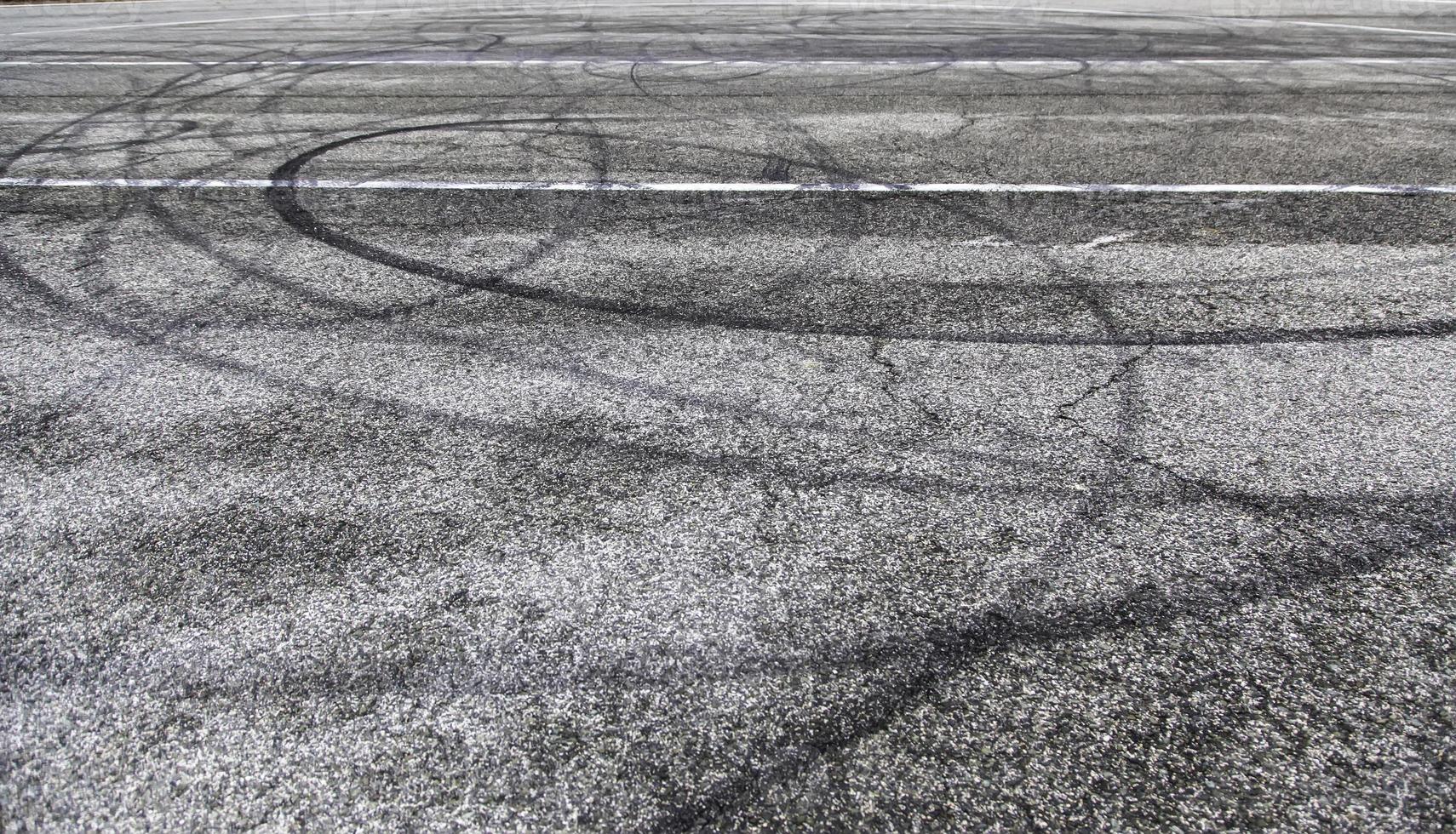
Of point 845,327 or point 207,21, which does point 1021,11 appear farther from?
point 845,327

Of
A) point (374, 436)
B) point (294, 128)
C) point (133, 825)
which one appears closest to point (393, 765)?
point (133, 825)

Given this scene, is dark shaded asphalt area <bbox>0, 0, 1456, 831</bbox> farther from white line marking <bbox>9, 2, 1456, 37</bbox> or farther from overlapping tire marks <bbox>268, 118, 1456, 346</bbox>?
white line marking <bbox>9, 2, 1456, 37</bbox>

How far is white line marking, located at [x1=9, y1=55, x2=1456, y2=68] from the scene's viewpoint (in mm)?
10820

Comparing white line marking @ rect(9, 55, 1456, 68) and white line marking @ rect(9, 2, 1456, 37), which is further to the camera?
white line marking @ rect(9, 2, 1456, 37)

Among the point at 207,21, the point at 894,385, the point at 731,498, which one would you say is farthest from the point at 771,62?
the point at 207,21

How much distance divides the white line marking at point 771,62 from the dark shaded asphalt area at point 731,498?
440cm

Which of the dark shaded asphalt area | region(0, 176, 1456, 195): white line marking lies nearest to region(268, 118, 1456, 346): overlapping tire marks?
the dark shaded asphalt area

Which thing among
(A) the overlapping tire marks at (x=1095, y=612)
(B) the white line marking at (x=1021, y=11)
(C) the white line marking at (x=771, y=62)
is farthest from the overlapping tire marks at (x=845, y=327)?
(B) the white line marking at (x=1021, y=11)

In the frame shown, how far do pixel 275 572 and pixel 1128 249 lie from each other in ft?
13.5

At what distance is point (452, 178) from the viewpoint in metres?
6.47

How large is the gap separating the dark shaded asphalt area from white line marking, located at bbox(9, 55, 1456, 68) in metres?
4.40

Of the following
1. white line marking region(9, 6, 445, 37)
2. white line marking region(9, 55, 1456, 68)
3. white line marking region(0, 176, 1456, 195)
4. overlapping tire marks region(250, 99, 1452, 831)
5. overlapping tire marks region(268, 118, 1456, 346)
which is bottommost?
overlapping tire marks region(250, 99, 1452, 831)

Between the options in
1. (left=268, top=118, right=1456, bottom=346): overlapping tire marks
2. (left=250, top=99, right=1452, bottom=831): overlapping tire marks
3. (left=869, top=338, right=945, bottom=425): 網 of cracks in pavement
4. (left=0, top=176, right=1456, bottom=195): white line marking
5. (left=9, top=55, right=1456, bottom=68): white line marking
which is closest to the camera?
(left=250, top=99, right=1452, bottom=831): overlapping tire marks

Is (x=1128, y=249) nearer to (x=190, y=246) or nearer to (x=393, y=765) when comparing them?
(x=393, y=765)
